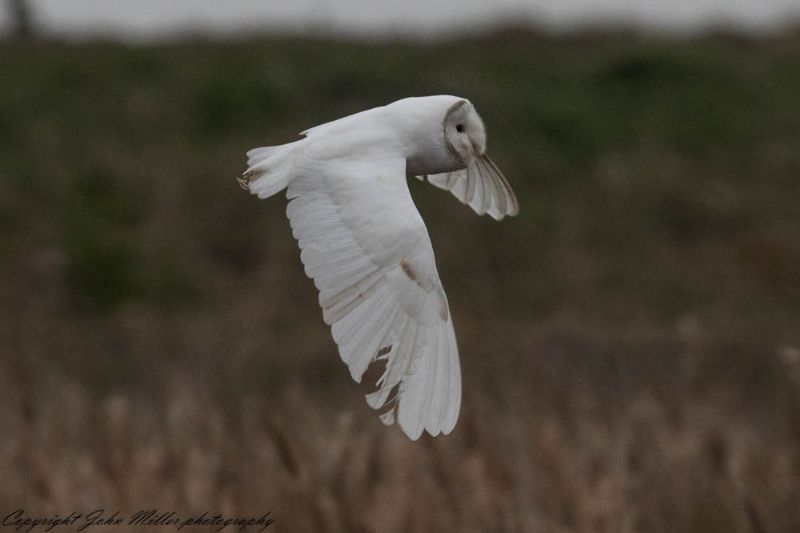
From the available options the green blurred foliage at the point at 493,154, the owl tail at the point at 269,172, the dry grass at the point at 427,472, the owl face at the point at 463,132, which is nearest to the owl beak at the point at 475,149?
the owl face at the point at 463,132

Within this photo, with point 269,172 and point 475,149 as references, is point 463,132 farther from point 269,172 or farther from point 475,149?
point 269,172

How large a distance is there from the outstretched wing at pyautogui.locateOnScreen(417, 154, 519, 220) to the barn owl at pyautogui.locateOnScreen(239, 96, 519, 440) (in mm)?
307

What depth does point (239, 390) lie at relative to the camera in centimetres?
742

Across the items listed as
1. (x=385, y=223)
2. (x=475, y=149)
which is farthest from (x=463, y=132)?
(x=385, y=223)

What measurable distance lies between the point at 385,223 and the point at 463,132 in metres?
0.18

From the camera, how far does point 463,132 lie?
214 cm

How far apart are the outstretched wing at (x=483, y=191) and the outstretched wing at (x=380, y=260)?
370 mm

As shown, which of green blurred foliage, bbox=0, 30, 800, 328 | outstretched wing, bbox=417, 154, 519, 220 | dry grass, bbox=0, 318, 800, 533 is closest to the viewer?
outstretched wing, bbox=417, 154, 519, 220

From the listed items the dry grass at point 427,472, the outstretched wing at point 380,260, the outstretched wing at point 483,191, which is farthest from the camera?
the dry grass at point 427,472

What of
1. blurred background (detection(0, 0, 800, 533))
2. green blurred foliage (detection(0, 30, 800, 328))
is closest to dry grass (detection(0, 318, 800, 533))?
blurred background (detection(0, 0, 800, 533))

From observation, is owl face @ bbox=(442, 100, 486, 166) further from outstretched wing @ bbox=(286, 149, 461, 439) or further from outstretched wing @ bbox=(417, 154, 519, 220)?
outstretched wing @ bbox=(417, 154, 519, 220)

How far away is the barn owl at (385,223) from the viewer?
206 cm

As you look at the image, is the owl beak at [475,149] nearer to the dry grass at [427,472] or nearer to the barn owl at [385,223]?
→ the barn owl at [385,223]

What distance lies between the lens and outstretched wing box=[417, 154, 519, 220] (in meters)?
2.44
